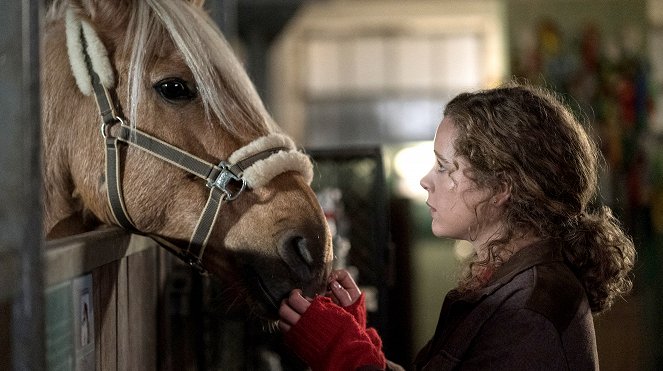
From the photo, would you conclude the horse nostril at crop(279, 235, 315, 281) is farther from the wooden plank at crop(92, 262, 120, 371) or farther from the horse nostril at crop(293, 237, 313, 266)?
the wooden plank at crop(92, 262, 120, 371)

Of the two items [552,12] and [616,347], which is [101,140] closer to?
[616,347]

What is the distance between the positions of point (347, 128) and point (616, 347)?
3678 millimetres

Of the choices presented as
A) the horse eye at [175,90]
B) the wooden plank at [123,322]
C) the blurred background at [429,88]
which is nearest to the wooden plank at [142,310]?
the wooden plank at [123,322]

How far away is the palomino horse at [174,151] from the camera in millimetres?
1354

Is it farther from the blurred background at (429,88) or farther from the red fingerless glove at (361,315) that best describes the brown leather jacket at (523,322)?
the blurred background at (429,88)

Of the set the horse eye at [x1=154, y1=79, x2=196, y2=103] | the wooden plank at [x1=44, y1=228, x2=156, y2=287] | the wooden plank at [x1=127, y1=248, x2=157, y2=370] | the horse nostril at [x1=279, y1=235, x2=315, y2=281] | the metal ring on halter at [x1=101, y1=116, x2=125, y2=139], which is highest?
the horse eye at [x1=154, y1=79, x2=196, y2=103]

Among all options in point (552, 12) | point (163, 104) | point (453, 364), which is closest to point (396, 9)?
point (552, 12)

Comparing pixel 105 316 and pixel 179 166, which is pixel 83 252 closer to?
pixel 105 316

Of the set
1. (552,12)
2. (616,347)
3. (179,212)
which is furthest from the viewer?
(552,12)

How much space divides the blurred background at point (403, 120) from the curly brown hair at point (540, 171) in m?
0.27

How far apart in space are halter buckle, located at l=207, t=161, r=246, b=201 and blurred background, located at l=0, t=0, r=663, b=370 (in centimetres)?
30

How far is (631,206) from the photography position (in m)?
4.38

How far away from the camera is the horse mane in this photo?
1.46 metres

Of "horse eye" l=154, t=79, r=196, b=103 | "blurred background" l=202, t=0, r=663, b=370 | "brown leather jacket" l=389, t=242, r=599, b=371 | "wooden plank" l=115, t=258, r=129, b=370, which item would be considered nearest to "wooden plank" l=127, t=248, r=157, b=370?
"wooden plank" l=115, t=258, r=129, b=370
